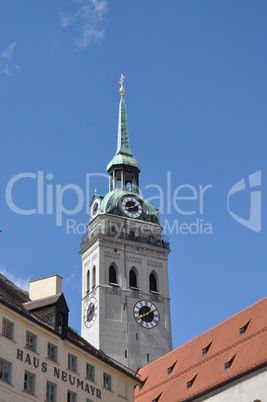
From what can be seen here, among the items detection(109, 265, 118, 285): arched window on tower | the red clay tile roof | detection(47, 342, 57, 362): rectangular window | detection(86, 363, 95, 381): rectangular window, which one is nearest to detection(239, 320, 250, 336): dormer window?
the red clay tile roof

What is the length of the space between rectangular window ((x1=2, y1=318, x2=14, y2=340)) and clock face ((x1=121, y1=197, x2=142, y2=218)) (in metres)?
49.8

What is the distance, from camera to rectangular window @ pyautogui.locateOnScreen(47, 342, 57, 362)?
40312 millimetres

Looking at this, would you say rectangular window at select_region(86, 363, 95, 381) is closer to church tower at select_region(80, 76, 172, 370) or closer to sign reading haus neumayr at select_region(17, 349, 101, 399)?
sign reading haus neumayr at select_region(17, 349, 101, 399)

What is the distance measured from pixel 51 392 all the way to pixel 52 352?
1898 mm

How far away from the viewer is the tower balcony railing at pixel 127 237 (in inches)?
3366

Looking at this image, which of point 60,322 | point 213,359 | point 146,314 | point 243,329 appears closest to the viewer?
point 60,322

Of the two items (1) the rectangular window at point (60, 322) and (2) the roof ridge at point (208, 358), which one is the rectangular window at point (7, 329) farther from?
(2) the roof ridge at point (208, 358)

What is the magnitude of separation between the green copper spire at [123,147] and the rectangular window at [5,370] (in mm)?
56676

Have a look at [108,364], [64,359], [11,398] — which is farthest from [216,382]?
[11,398]

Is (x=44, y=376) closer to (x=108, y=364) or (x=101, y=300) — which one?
(x=108, y=364)

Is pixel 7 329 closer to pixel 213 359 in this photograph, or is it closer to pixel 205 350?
pixel 213 359

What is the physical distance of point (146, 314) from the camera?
82.2 metres

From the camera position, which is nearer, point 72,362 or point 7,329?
point 7,329

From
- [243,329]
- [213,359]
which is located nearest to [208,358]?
[213,359]
